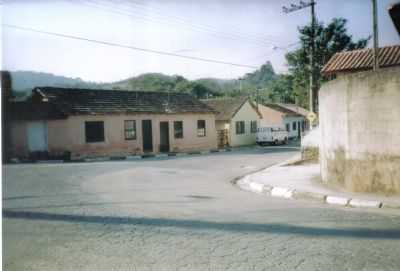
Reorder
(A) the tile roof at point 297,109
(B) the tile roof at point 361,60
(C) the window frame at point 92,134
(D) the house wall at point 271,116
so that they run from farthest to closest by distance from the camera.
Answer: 1. (A) the tile roof at point 297,109
2. (D) the house wall at point 271,116
3. (C) the window frame at point 92,134
4. (B) the tile roof at point 361,60

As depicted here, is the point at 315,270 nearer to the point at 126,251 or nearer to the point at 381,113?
the point at 126,251

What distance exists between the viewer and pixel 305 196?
917 centimetres

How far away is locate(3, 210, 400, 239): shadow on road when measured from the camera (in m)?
5.58

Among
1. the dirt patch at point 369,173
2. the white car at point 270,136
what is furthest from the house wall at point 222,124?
the dirt patch at point 369,173

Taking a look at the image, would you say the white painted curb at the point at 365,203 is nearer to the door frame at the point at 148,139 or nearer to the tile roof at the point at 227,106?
the door frame at the point at 148,139

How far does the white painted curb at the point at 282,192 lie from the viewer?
9.48 meters

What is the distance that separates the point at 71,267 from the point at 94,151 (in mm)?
20561

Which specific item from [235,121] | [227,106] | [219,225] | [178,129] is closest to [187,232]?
[219,225]

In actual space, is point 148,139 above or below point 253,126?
below

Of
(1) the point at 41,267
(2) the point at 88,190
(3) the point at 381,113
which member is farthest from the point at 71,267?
(3) the point at 381,113

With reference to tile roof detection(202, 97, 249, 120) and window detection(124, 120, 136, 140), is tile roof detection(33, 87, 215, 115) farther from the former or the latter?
tile roof detection(202, 97, 249, 120)

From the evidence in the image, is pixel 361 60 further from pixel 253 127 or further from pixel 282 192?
pixel 253 127

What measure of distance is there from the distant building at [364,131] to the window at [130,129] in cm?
1799

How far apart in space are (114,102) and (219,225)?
21.9 meters
